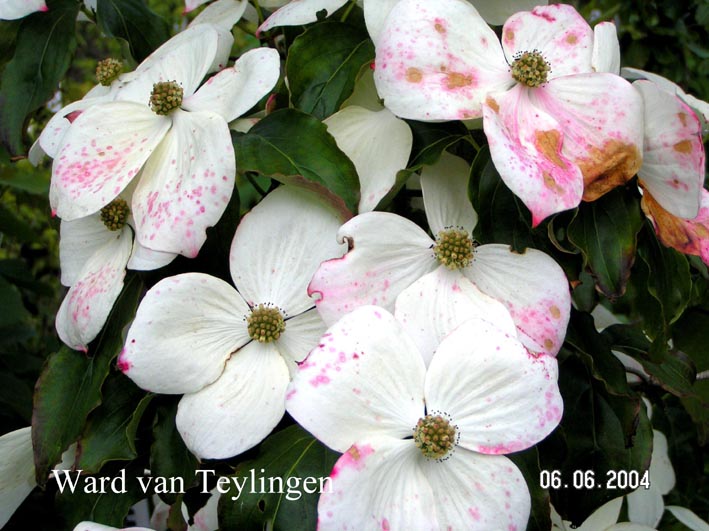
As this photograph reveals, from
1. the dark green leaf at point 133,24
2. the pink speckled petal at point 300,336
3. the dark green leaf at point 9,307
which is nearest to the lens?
the pink speckled petal at point 300,336

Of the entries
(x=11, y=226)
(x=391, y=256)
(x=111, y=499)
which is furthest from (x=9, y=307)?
(x=391, y=256)

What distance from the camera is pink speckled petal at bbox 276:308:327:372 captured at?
0.61 meters

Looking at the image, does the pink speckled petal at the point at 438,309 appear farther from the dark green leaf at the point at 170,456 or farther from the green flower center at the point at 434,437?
the dark green leaf at the point at 170,456

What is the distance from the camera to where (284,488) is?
1.93 feet

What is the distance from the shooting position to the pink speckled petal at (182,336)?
58cm

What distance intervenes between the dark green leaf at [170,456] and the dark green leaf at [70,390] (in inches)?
2.3

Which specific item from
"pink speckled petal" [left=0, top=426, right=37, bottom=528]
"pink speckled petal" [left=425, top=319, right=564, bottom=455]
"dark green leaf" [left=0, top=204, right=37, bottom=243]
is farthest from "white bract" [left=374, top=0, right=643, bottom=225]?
"dark green leaf" [left=0, top=204, right=37, bottom=243]

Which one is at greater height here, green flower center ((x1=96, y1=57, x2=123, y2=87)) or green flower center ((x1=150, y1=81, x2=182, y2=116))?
green flower center ((x1=150, y1=81, x2=182, y2=116))

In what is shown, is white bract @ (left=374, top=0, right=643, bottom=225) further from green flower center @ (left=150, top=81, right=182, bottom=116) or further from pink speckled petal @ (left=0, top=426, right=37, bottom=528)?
pink speckled petal @ (left=0, top=426, right=37, bottom=528)

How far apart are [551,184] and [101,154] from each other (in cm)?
34

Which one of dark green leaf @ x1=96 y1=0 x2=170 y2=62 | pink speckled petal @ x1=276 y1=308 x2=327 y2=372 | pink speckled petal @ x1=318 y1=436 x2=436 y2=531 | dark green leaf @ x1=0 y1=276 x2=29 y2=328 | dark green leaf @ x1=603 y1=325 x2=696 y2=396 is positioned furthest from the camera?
dark green leaf @ x1=0 y1=276 x2=29 y2=328

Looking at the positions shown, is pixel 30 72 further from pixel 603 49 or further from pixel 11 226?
pixel 603 49

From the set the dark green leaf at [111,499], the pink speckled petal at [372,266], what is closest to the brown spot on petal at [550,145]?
the pink speckled petal at [372,266]

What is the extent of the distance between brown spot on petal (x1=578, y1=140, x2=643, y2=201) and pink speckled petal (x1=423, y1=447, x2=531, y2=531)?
0.20 metres
